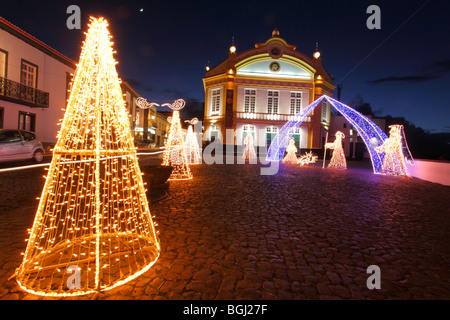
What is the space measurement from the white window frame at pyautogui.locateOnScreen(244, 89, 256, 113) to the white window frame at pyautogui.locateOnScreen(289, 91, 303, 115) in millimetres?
4879

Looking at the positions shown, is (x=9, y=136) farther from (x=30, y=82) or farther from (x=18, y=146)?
(x=30, y=82)

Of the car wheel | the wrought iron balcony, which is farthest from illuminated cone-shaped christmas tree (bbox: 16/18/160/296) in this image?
the wrought iron balcony

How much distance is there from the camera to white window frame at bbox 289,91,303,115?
34381 millimetres

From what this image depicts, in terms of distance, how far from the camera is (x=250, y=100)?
113ft

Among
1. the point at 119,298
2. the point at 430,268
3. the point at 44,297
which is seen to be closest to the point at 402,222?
the point at 430,268

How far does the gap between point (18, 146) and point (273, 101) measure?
28.2 meters

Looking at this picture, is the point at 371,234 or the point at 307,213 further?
the point at 307,213

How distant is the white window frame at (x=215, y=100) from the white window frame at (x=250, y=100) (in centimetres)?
369

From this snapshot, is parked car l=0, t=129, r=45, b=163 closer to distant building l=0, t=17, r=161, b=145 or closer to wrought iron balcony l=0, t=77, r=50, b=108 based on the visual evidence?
distant building l=0, t=17, r=161, b=145

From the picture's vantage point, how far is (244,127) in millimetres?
34375

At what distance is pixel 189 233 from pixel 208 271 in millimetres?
1292

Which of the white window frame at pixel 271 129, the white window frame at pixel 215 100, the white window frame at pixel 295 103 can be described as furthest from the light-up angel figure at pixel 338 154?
the white window frame at pixel 215 100

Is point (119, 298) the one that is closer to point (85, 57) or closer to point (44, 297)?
point (44, 297)

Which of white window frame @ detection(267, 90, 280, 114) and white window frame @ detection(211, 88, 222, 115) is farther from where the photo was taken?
white window frame @ detection(211, 88, 222, 115)
